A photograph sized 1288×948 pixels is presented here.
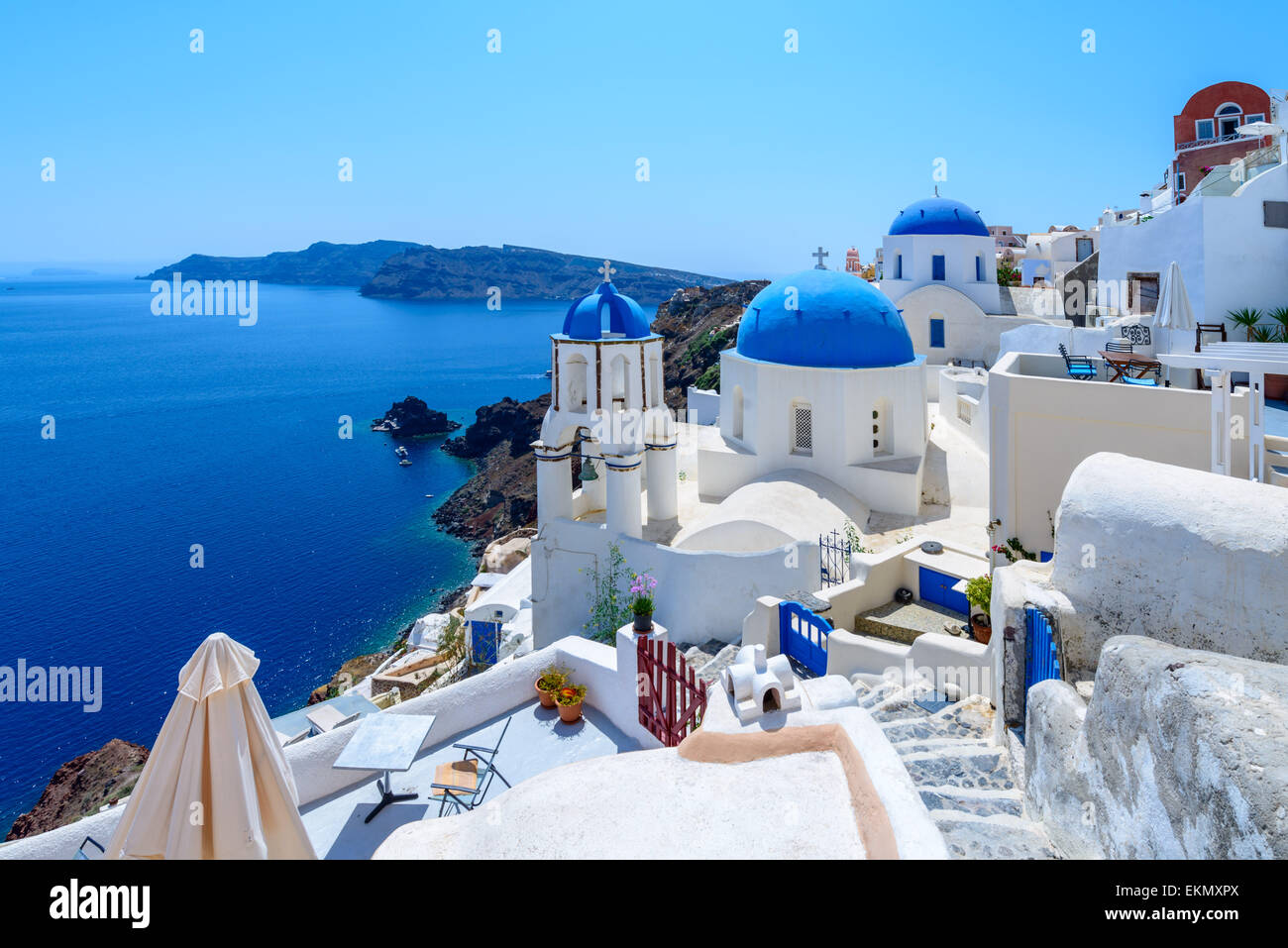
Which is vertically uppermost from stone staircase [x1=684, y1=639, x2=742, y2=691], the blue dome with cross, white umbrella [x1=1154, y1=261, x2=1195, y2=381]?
the blue dome with cross

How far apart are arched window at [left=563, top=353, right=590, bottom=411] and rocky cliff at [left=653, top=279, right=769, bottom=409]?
92.4 ft

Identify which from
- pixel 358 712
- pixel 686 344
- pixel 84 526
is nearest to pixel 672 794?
pixel 358 712

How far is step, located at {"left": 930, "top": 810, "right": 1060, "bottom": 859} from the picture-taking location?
443 centimetres

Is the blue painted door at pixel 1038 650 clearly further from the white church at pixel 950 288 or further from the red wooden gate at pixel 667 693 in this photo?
the white church at pixel 950 288

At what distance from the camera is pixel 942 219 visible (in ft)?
96.9

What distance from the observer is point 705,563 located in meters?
14.7

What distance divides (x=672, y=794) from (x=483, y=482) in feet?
159

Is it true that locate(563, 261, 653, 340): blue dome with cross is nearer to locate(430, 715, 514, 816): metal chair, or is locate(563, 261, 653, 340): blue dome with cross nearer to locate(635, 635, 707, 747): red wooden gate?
locate(635, 635, 707, 747): red wooden gate

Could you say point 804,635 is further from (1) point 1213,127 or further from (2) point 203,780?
(1) point 1213,127

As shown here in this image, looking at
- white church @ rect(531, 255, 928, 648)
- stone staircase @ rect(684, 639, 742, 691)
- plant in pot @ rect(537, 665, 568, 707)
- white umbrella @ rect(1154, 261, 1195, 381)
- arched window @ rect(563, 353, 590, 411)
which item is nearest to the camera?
plant in pot @ rect(537, 665, 568, 707)

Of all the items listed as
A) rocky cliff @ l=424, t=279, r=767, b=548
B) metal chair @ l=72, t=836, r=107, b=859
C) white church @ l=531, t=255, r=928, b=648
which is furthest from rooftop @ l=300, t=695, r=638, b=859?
rocky cliff @ l=424, t=279, r=767, b=548

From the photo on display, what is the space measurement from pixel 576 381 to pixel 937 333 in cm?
1734

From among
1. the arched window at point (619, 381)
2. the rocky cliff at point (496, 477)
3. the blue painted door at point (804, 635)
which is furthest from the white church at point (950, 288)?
the blue painted door at point (804, 635)

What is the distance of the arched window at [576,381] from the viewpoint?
16.8 m
